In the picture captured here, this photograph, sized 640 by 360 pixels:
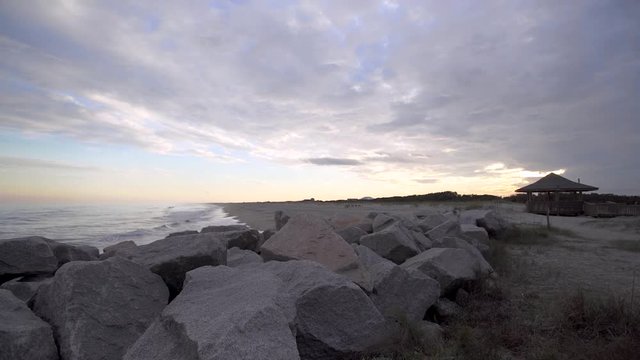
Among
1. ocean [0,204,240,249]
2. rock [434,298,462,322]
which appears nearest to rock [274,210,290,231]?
rock [434,298,462,322]

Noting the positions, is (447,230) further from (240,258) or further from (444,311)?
(240,258)

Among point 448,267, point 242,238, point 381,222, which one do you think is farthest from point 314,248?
point 381,222

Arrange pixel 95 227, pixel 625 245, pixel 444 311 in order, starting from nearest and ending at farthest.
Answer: pixel 444 311, pixel 625 245, pixel 95 227

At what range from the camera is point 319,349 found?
12.4ft

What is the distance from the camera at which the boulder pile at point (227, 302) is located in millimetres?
2916

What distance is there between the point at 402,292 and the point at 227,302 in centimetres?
236

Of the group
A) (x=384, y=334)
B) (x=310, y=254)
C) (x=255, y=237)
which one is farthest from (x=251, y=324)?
(x=255, y=237)

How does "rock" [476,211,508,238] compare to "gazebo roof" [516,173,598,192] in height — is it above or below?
below

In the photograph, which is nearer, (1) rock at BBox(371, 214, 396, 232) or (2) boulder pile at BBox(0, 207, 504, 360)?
(2) boulder pile at BBox(0, 207, 504, 360)

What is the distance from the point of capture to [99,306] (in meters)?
3.64

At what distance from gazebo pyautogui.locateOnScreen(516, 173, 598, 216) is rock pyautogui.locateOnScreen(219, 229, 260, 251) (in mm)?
23124

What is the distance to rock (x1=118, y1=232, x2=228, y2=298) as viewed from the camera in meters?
4.49

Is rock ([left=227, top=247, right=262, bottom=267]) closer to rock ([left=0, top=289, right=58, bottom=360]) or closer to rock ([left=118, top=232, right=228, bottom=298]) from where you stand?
rock ([left=118, top=232, right=228, bottom=298])

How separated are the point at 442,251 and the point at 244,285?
3507 mm
